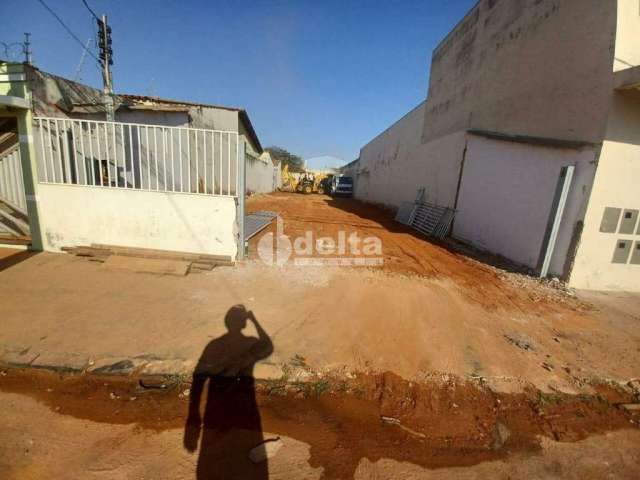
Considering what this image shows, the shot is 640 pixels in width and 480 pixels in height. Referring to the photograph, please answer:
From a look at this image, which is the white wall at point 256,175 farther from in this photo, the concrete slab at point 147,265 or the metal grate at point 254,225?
the concrete slab at point 147,265

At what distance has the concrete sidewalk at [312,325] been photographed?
A: 9.92 ft

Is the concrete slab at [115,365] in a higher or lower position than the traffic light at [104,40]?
lower

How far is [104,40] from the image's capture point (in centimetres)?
1120

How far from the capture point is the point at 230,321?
3732 millimetres

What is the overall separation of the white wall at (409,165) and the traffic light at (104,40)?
45.4ft

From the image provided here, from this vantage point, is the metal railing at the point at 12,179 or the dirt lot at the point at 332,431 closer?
the dirt lot at the point at 332,431

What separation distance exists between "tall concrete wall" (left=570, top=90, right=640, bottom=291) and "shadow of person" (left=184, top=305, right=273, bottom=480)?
Result: 20.7ft

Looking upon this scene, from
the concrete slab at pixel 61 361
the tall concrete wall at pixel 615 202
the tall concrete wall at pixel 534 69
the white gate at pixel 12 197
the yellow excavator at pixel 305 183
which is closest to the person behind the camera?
the concrete slab at pixel 61 361

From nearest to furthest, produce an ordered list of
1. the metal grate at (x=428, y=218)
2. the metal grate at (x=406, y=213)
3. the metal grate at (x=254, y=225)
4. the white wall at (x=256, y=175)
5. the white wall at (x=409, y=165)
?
the metal grate at (x=254, y=225) < the metal grate at (x=428, y=218) < the white wall at (x=409, y=165) < the metal grate at (x=406, y=213) < the white wall at (x=256, y=175)

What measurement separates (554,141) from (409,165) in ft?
32.3

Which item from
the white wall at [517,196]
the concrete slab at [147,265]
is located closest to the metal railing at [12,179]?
the concrete slab at [147,265]

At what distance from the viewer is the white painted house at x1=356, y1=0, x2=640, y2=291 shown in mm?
5074

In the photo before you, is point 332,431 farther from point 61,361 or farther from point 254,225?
point 254,225

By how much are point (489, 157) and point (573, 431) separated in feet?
23.6
